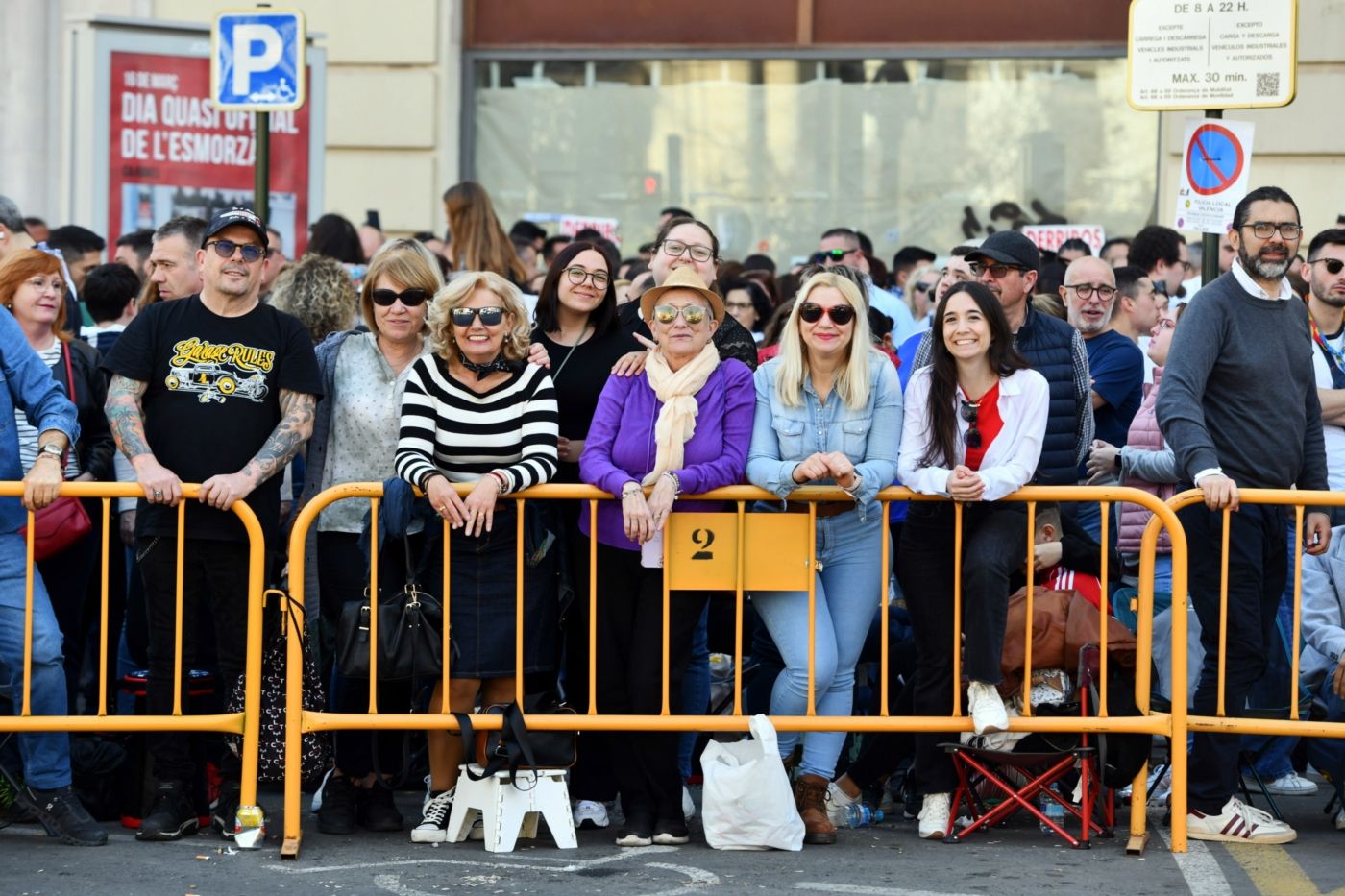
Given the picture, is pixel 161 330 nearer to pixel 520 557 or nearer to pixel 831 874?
pixel 520 557

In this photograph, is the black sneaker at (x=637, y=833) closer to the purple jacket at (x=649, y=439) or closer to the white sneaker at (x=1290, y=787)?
Result: the purple jacket at (x=649, y=439)

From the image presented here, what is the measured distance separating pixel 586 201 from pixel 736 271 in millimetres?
4338

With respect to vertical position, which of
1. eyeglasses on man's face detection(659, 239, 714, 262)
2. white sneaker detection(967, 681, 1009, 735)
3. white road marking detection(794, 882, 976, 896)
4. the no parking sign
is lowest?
white road marking detection(794, 882, 976, 896)

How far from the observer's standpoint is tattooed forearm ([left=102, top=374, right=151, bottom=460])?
708cm

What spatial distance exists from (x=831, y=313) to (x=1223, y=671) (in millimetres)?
1892

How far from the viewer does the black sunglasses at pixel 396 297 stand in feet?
24.8

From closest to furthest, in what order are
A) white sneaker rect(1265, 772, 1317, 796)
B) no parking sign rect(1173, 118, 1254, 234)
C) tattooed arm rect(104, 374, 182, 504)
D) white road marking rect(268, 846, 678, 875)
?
white road marking rect(268, 846, 678, 875) < tattooed arm rect(104, 374, 182, 504) < white sneaker rect(1265, 772, 1317, 796) < no parking sign rect(1173, 118, 1254, 234)

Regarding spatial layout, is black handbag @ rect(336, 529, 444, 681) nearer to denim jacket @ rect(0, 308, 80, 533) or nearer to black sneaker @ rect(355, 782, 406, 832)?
black sneaker @ rect(355, 782, 406, 832)

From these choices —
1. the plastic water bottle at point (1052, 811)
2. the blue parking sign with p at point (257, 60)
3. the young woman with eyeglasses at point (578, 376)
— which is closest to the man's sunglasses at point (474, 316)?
the young woman with eyeglasses at point (578, 376)

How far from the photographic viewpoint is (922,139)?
15.3 metres

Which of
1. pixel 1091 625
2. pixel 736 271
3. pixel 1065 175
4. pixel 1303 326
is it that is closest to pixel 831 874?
pixel 1091 625

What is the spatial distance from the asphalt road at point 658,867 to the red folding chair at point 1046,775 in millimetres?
76

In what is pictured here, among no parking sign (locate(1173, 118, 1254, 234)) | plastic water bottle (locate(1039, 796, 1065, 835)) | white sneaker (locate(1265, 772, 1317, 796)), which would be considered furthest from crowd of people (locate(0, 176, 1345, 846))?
no parking sign (locate(1173, 118, 1254, 234))

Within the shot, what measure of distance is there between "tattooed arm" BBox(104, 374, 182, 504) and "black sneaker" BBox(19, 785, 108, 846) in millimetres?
1113
